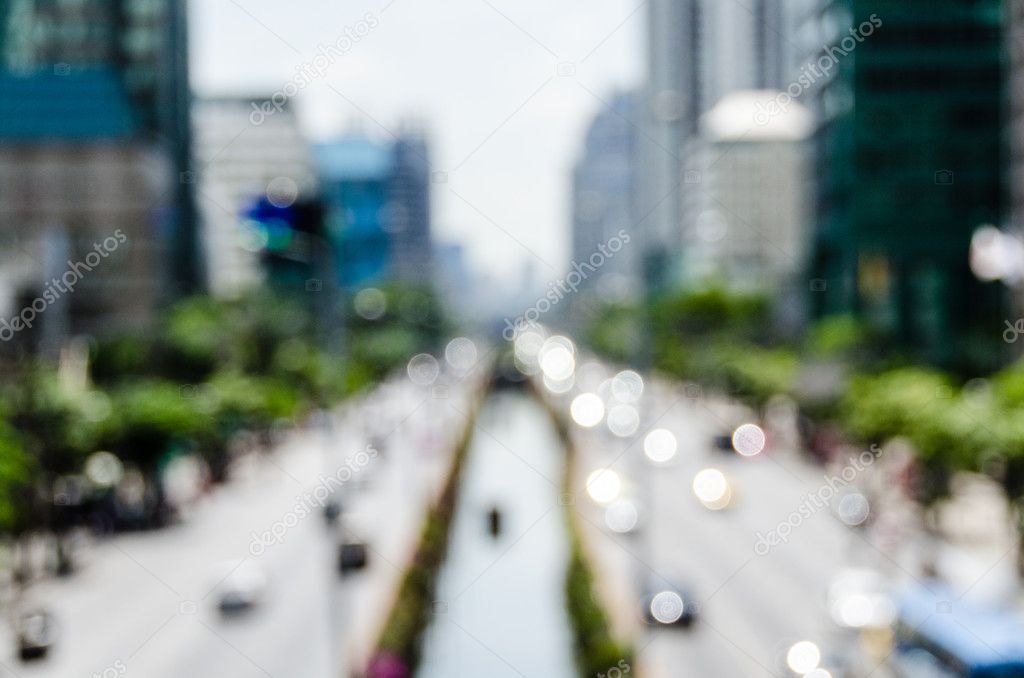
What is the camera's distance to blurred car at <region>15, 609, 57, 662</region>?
22.5 metres

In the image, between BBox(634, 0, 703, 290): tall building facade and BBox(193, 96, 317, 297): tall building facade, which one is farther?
BBox(193, 96, 317, 297): tall building facade

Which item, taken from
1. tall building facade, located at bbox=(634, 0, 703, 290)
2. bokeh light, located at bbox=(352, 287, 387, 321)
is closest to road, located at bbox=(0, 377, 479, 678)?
tall building facade, located at bbox=(634, 0, 703, 290)

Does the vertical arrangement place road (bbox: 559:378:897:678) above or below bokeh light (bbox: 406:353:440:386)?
below

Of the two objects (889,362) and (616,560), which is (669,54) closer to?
(889,362)

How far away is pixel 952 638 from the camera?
17906 mm

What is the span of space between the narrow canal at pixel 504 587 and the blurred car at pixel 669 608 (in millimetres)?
2098

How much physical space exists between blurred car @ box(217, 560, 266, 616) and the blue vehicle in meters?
15.4

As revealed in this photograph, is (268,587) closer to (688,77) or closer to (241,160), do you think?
(688,77)

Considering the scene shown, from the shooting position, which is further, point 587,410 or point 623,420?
point 587,410

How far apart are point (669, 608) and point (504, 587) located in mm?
9591

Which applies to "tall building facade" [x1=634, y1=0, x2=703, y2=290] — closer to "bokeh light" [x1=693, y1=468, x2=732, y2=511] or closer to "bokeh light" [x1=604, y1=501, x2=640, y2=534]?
"bokeh light" [x1=693, y1=468, x2=732, y2=511]

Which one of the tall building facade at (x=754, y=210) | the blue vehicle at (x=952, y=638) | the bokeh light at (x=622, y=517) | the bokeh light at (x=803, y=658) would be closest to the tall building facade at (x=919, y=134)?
the tall building facade at (x=754, y=210)

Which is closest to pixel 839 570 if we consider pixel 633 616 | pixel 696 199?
pixel 633 616

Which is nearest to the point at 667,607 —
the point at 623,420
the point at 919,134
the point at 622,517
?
the point at 622,517
